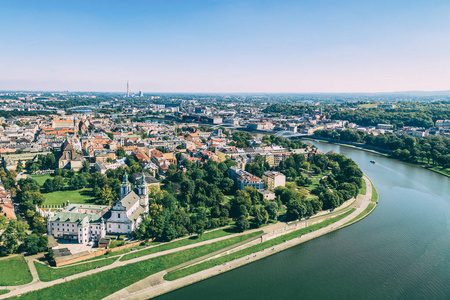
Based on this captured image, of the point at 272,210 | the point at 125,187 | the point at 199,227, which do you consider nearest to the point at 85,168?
the point at 125,187

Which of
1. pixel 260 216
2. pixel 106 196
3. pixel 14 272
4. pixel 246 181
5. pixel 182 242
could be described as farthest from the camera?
pixel 246 181

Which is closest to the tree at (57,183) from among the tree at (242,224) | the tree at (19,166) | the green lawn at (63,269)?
the tree at (19,166)

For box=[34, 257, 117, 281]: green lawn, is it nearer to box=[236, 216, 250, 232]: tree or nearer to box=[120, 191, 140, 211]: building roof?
box=[120, 191, 140, 211]: building roof

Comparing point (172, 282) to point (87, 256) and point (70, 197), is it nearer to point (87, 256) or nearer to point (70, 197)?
point (87, 256)

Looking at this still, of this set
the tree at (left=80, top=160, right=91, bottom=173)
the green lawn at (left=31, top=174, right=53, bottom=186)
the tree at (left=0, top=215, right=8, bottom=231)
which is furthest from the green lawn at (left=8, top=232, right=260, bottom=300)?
the tree at (left=80, top=160, right=91, bottom=173)

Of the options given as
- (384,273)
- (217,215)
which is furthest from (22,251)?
(384,273)

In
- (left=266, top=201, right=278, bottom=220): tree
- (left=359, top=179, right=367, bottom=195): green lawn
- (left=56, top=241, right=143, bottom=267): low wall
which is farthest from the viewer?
(left=359, top=179, right=367, bottom=195): green lawn
